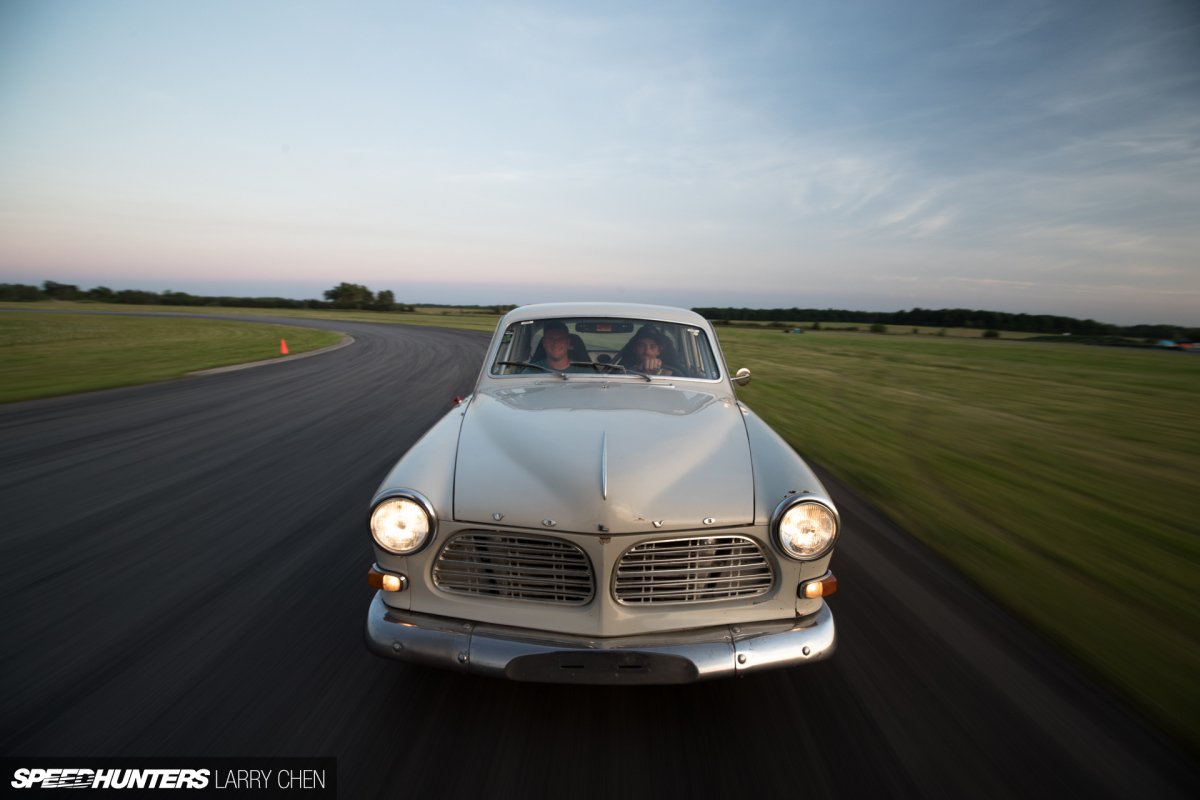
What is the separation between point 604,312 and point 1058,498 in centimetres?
460

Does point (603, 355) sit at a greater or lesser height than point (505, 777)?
greater

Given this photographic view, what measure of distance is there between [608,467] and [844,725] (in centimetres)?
136

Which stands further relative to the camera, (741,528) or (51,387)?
(51,387)

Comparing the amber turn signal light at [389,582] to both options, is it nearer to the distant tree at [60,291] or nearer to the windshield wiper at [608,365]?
the windshield wiper at [608,365]

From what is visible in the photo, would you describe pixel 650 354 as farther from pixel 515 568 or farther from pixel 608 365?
pixel 515 568

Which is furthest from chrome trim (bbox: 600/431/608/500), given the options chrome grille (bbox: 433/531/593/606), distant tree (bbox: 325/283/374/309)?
distant tree (bbox: 325/283/374/309)

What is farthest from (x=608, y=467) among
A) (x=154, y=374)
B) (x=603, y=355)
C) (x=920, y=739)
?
(x=154, y=374)

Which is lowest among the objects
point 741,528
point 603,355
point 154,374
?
point 154,374

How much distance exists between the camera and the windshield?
13.1 feet

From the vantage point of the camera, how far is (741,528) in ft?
7.33

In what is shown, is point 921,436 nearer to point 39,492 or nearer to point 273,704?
point 273,704

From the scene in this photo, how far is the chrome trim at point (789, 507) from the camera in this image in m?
2.22

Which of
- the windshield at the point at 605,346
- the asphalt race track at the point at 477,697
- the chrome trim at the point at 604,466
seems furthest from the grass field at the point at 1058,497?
the chrome trim at the point at 604,466

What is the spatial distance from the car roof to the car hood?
45.5 inches
